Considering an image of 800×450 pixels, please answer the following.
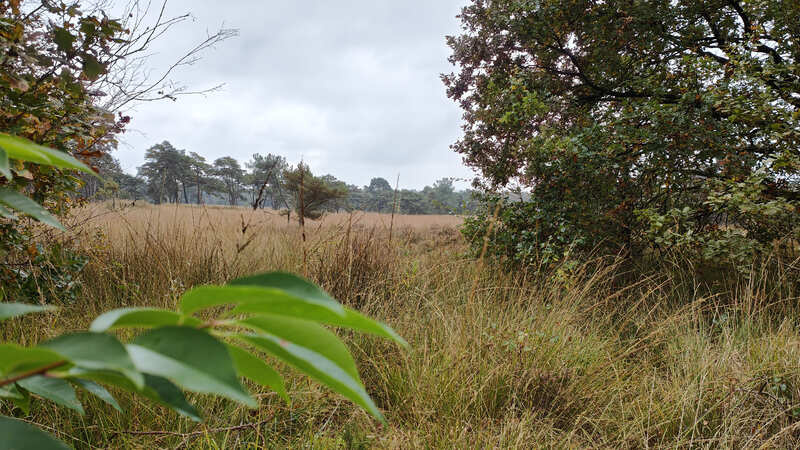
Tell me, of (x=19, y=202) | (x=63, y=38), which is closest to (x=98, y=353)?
(x=19, y=202)

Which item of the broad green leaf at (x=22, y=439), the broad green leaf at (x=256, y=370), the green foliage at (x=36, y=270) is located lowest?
the green foliage at (x=36, y=270)

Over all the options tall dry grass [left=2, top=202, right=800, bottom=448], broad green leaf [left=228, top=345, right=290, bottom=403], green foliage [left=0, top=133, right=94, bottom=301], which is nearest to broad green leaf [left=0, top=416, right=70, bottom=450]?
broad green leaf [left=228, top=345, right=290, bottom=403]

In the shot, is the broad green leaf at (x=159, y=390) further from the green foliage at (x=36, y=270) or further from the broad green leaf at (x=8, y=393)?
the green foliage at (x=36, y=270)

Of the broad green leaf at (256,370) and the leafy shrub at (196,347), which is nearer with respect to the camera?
the leafy shrub at (196,347)

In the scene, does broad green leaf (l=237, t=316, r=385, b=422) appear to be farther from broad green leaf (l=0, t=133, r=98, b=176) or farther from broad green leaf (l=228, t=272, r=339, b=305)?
broad green leaf (l=0, t=133, r=98, b=176)

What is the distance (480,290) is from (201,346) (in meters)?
2.74

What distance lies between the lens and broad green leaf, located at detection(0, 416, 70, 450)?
22 cm

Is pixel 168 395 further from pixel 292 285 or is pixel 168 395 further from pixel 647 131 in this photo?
pixel 647 131

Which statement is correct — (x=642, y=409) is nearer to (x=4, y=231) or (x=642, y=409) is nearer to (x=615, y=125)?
(x=615, y=125)

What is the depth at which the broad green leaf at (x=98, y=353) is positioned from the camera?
174mm

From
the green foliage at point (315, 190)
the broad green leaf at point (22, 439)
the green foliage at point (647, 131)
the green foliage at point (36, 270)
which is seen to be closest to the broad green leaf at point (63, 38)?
the green foliage at point (36, 270)

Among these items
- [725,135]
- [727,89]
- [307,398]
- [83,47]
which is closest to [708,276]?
[725,135]

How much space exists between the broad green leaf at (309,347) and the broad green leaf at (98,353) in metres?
0.06

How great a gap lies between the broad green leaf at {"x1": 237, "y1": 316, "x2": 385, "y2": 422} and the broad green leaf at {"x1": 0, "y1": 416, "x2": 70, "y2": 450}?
0.13 meters
